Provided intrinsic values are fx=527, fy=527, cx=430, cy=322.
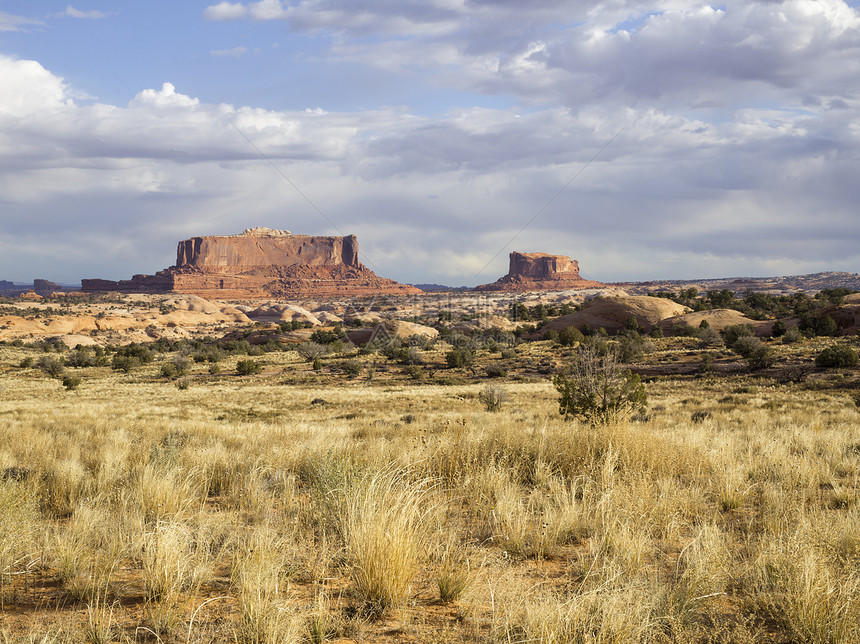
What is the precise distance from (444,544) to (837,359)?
31.5 meters

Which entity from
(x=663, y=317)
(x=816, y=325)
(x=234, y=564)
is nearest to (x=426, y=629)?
(x=234, y=564)

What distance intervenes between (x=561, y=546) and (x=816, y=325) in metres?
44.7

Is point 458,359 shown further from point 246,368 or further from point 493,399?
point 493,399

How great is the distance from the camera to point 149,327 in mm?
82625

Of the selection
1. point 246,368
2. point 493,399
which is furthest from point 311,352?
point 493,399

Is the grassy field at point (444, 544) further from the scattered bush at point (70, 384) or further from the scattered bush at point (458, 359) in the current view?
the scattered bush at point (458, 359)

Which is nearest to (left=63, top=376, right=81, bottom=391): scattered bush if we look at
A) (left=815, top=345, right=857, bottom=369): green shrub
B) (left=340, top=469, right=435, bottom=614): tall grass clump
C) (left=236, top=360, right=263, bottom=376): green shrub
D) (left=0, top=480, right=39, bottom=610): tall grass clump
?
(left=236, top=360, right=263, bottom=376): green shrub

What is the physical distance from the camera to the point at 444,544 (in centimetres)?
430

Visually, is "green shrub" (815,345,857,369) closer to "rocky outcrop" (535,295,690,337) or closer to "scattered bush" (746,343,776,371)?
"scattered bush" (746,343,776,371)

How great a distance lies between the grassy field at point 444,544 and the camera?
302 cm

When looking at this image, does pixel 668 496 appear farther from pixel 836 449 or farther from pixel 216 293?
pixel 216 293

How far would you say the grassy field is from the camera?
3.02m

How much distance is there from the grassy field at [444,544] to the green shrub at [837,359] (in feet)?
78.5

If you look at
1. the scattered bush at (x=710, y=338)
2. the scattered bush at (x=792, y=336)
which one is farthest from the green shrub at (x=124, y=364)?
the scattered bush at (x=792, y=336)
